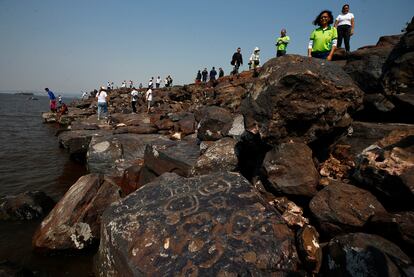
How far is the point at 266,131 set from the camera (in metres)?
4.78

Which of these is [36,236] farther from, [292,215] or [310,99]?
[310,99]

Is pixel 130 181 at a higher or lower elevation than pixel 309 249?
lower

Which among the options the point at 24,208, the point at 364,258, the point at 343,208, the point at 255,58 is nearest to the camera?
the point at 364,258

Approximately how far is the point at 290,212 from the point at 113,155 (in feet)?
22.5

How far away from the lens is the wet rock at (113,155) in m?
8.92

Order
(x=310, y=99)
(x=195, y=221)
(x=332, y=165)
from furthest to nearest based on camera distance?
(x=332, y=165) < (x=310, y=99) < (x=195, y=221)

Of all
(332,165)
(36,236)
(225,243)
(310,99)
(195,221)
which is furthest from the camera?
(36,236)

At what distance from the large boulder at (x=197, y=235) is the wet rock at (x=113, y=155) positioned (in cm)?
485

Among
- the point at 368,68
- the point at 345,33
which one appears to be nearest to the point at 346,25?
the point at 345,33

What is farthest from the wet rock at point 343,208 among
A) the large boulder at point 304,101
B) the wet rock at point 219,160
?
the wet rock at point 219,160

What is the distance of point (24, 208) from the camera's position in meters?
6.50

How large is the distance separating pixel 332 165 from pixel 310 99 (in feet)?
4.73

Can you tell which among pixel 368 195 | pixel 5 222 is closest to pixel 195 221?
pixel 368 195

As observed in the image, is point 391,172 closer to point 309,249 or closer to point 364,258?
point 364,258
